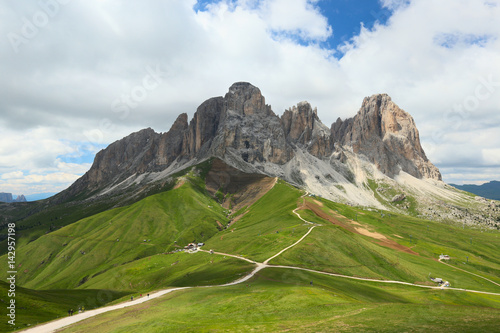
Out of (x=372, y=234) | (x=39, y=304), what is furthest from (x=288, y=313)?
(x=372, y=234)

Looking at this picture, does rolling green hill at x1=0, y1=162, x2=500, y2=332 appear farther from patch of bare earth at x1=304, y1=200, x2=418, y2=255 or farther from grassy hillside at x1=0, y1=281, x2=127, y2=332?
patch of bare earth at x1=304, y1=200, x2=418, y2=255

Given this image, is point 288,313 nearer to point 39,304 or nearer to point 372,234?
point 39,304

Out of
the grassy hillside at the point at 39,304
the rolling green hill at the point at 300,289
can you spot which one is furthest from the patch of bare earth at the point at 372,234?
the grassy hillside at the point at 39,304

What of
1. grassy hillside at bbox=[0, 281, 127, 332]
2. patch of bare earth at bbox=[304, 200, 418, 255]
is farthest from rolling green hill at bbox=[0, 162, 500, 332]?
patch of bare earth at bbox=[304, 200, 418, 255]

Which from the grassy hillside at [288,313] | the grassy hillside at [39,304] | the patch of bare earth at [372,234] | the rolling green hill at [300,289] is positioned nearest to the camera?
the grassy hillside at [288,313]

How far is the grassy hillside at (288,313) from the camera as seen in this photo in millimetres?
37513

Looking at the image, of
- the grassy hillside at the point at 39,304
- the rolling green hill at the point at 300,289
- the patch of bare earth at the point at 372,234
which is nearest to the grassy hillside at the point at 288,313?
the rolling green hill at the point at 300,289

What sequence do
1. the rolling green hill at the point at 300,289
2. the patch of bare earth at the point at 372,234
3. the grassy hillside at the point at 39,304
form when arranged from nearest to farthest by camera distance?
the rolling green hill at the point at 300,289 < the grassy hillside at the point at 39,304 < the patch of bare earth at the point at 372,234

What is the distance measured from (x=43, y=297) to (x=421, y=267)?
6063 inches

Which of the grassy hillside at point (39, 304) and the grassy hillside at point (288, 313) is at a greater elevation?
the grassy hillside at point (288, 313)

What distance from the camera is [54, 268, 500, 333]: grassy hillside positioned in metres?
37.5

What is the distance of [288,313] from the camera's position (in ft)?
167

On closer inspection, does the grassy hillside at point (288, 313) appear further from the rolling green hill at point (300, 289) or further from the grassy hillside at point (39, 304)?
the grassy hillside at point (39, 304)

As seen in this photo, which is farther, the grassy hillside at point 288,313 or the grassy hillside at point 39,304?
the grassy hillside at point 39,304
